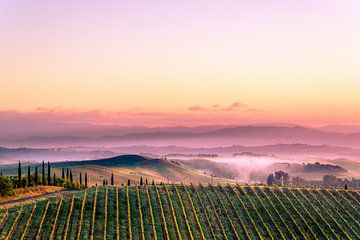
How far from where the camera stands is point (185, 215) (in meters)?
93.6

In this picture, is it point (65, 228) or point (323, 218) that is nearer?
point (65, 228)

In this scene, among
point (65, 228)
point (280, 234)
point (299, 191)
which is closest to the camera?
point (65, 228)

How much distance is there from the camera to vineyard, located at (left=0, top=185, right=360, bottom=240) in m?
83.8

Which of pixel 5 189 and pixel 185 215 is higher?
pixel 5 189

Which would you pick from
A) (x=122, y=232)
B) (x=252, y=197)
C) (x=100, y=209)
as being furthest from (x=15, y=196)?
(x=252, y=197)

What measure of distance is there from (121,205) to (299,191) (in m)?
47.9

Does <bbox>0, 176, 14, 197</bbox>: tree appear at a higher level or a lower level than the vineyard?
higher

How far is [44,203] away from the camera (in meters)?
93.9

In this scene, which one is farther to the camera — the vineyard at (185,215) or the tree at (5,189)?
the tree at (5,189)

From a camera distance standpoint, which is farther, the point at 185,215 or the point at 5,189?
the point at 5,189

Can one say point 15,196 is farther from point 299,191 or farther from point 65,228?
point 299,191

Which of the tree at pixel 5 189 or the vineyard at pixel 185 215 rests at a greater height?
the tree at pixel 5 189

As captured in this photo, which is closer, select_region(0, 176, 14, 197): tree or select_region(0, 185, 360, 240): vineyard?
select_region(0, 185, 360, 240): vineyard

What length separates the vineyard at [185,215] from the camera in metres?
83.8
